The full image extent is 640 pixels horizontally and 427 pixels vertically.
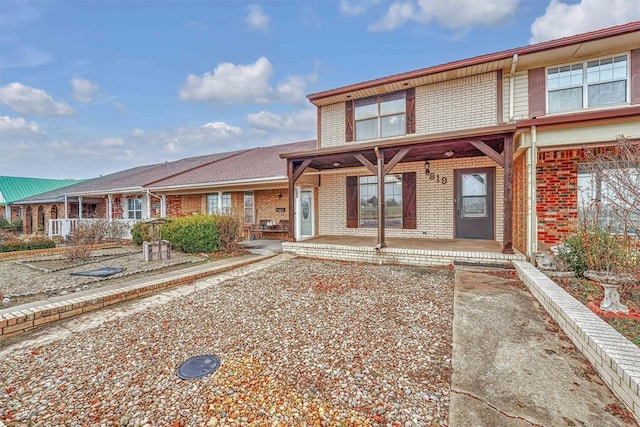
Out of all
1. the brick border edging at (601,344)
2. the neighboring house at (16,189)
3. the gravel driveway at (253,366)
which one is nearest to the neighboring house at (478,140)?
the brick border edging at (601,344)

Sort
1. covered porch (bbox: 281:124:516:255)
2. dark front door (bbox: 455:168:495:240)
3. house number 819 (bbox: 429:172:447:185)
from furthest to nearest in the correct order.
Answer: house number 819 (bbox: 429:172:447:185), dark front door (bbox: 455:168:495:240), covered porch (bbox: 281:124:516:255)

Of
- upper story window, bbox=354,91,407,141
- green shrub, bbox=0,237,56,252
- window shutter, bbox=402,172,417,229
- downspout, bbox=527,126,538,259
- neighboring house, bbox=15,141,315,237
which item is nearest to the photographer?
downspout, bbox=527,126,538,259

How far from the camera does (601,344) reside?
2.58 meters

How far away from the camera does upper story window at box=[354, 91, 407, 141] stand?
9.55 metres

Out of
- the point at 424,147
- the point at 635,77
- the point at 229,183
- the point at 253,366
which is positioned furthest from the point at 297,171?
the point at 635,77

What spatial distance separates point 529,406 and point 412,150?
623 centimetres

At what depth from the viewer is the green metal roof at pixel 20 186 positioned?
79.2 ft

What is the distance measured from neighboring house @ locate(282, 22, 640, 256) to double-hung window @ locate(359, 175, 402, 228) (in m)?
0.04

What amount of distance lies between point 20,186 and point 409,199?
34.5m

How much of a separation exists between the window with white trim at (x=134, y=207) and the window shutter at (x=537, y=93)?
17.6m

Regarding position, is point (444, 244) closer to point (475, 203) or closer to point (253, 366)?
point (475, 203)

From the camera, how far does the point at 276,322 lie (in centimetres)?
388

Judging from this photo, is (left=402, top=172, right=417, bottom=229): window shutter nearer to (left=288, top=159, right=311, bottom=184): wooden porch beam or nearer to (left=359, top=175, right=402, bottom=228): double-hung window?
(left=359, top=175, right=402, bottom=228): double-hung window

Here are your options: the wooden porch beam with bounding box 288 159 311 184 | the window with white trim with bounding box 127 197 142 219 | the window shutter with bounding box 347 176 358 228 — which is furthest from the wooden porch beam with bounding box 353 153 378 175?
the window with white trim with bounding box 127 197 142 219
